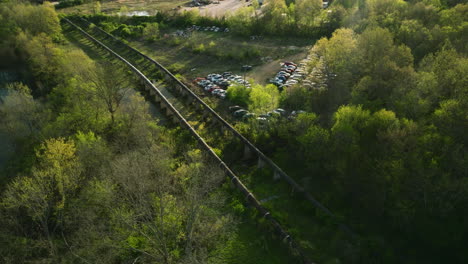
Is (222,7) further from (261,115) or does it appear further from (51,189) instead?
(51,189)

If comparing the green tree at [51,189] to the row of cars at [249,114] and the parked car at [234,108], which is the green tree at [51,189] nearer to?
the row of cars at [249,114]

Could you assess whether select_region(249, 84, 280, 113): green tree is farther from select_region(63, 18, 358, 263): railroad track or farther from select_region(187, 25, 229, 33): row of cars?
select_region(187, 25, 229, 33): row of cars

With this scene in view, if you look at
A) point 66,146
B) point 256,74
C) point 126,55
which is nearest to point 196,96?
point 256,74

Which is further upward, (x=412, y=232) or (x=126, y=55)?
(x=126, y=55)

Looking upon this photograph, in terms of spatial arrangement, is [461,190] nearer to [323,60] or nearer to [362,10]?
[323,60]

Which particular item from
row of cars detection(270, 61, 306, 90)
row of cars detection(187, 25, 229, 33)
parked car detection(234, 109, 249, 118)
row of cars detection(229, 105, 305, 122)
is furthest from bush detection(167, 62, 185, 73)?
parked car detection(234, 109, 249, 118)

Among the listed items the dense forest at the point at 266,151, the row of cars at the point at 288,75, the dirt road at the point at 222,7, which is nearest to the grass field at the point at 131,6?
the dirt road at the point at 222,7
